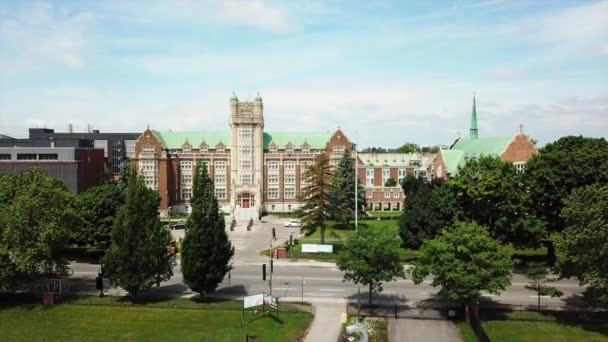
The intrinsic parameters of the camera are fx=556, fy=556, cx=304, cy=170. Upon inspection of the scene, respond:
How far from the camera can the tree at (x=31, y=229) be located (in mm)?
35281

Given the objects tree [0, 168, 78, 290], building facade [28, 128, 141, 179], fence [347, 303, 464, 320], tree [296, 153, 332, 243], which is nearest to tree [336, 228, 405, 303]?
fence [347, 303, 464, 320]

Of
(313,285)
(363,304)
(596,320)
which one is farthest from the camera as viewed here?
(313,285)

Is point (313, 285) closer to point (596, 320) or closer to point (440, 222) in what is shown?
point (440, 222)

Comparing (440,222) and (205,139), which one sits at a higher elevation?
(205,139)

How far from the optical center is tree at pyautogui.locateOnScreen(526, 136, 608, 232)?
42.1 m

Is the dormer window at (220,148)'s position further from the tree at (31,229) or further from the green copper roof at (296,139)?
the tree at (31,229)

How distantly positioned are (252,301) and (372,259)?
7.72 m

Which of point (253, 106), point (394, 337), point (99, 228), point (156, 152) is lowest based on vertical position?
point (394, 337)

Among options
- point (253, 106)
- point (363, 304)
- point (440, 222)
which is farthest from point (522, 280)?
point (253, 106)

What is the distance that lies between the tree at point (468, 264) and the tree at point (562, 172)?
1345cm

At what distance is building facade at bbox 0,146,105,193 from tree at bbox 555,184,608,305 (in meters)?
69.9

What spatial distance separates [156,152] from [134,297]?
60.3 m

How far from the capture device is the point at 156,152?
95.2 m

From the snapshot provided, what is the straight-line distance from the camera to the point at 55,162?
8238 centimetres
